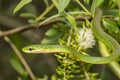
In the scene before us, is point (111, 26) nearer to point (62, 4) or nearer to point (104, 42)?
point (104, 42)

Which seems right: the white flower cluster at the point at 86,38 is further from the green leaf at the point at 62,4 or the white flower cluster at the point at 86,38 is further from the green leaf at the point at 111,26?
the green leaf at the point at 62,4

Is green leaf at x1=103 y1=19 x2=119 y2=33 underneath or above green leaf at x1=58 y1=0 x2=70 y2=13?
underneath

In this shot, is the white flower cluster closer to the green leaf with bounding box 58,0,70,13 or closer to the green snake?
the green snake

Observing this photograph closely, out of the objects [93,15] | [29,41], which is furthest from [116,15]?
[29,41]

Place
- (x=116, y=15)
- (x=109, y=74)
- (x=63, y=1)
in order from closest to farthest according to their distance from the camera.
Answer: (x=63, y=1), (x=116, y=15), (x=109, y=74)

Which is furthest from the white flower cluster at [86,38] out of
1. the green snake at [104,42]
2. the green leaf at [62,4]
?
the green leaf at [62,4]

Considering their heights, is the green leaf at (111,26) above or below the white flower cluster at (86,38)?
above

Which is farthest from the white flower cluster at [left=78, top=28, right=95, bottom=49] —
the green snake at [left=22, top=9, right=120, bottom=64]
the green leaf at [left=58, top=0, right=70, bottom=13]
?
the green leaf at [left=58, top=0, right=70, bottom=13]

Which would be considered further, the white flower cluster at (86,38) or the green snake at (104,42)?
the white flower cluster at (86,38)

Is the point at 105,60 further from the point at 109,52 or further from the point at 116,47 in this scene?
the point at 109,52
